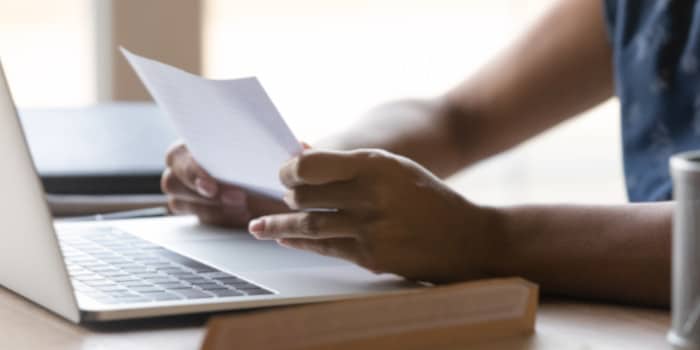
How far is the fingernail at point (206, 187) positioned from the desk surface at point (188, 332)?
29 centimetres

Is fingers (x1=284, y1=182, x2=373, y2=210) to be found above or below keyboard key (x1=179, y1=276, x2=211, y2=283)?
above

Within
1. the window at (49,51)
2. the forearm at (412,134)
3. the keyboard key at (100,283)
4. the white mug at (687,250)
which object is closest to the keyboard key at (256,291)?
the keyboard key at (100,283)

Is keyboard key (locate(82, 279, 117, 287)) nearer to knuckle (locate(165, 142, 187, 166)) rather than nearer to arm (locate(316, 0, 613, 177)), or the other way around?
knuckle (locate(165, 142, 187, 166))

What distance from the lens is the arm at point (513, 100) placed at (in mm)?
1356

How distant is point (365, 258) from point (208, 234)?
0.82 ft

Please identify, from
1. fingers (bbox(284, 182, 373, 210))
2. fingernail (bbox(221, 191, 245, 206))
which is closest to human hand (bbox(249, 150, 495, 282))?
fingers (bbox(284, 182, 373, 210))

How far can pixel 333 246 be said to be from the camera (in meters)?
0.85

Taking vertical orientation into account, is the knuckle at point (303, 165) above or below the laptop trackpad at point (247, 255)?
above

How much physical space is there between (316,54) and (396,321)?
3.15m

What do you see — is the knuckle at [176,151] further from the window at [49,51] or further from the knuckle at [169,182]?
the window at [49,51]

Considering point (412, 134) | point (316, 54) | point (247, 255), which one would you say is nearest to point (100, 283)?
point (247, 255)

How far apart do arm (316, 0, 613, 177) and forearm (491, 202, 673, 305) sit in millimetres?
466

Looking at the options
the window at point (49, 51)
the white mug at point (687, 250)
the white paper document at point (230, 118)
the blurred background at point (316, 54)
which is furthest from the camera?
the window at point (49, 51)

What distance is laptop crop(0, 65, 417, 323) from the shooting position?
698mm
